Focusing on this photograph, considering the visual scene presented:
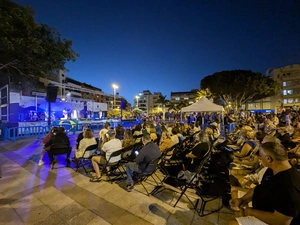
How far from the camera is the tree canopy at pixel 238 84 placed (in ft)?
82.0

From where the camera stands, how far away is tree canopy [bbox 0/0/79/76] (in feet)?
20.5

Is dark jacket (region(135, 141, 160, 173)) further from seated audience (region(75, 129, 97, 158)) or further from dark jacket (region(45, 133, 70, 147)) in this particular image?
dark jacket (region(45, 133, 70, 147))

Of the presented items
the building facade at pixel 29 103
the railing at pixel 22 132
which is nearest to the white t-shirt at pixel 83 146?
the building facade at pixel 29 103

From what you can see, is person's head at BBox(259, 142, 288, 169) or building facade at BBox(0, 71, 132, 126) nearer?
person's head at BBox(259, 142, 288, 169)

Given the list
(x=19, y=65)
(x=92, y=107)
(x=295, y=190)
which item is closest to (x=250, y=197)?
(x=295, y=190)

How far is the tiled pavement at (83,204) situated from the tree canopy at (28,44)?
5446 millimetres

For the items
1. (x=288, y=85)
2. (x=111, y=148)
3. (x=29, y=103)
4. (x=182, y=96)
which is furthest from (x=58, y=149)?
(x=182, y=96)

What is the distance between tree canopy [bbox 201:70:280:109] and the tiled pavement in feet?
85.7

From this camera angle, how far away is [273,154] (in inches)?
57.4

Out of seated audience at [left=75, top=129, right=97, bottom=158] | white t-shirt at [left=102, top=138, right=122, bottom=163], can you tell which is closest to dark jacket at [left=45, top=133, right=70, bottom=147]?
seated audience at [left=75, top=129, right=97, bottom=158]

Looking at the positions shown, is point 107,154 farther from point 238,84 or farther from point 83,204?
point 238,84

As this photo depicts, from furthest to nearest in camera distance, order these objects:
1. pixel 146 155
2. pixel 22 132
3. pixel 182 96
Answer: pixel 182 96, pixel 22 132, pixel 146 155

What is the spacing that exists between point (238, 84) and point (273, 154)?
27.3 metres

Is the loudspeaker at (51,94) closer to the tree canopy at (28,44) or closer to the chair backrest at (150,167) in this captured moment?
the tree canopy at (28,44)
